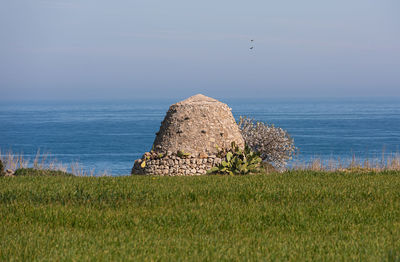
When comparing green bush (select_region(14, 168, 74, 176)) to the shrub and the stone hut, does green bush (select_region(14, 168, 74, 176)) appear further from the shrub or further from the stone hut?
the shrub

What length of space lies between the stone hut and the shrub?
5.31 metres

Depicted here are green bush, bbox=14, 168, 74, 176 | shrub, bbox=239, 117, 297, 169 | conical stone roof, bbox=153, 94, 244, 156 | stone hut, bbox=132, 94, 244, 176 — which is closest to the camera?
stone hut, bbox=132, 94, 244, 176

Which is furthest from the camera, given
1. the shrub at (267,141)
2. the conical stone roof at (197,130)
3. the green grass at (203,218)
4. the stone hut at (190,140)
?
the shrub at (267,141)

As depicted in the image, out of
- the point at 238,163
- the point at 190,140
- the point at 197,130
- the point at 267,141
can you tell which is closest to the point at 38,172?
the point at 190,140

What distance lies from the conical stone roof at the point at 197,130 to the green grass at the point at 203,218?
3476 mm

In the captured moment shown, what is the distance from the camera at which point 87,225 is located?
977cm

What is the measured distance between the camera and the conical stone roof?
17.8m

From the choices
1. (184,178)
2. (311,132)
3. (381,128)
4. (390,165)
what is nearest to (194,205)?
(184,178)

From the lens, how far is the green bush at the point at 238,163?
17.2 meters

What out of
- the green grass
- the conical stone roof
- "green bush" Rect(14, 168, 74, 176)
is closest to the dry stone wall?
the conical stone roof

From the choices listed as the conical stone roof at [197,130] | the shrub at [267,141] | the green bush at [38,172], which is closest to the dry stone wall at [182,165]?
the conical stone roof at [197,130]

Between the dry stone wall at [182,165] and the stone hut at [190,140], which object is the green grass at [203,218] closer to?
the dry stone wall at [182,165]

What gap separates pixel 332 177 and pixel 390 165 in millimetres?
8242

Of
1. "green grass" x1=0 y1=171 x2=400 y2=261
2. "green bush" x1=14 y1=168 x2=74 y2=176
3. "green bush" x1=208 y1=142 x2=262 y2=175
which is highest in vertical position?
"green bush" x1=208 y1=142 x2=262 y2=175
